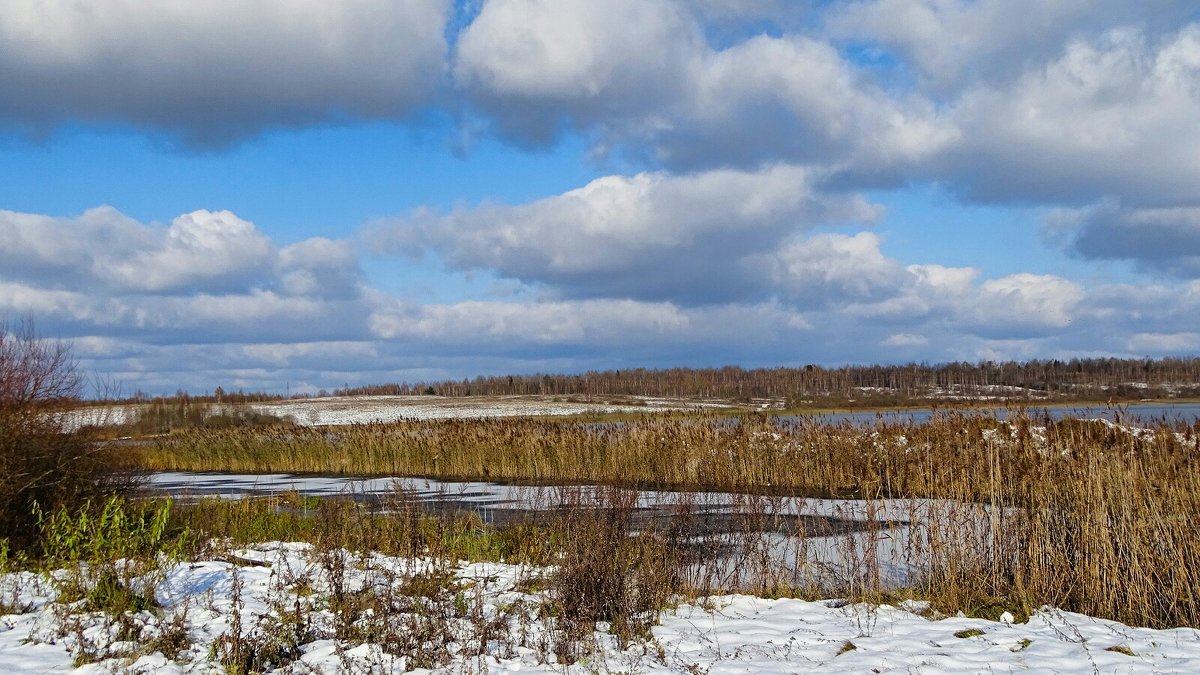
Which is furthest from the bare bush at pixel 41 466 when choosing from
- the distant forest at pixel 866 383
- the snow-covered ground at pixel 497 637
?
the distant forest at pixel 866 383

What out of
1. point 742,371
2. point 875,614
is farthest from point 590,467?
point 742,371

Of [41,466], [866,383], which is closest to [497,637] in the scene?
[41,466]

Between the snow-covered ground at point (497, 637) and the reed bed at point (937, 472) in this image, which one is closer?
the snow-covered ground at point (497, 637)

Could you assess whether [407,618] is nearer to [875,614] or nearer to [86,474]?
[875,614]

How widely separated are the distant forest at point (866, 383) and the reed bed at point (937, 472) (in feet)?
201

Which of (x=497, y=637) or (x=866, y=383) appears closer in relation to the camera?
(x=497, y=637)

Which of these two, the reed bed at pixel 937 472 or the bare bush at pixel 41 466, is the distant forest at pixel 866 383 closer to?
the reed bed at pixel 937 472

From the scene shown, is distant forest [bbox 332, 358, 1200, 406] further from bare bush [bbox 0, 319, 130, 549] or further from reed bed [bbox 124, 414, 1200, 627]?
A: bare bush [bbox 0, 319, 130, 549]

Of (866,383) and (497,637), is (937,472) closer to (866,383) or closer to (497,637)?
(497,637)

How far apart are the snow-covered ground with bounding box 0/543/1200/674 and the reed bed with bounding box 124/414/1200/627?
2.42 feet

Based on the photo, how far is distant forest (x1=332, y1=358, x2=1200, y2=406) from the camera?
9312cm

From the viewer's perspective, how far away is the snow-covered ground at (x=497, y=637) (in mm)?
6484

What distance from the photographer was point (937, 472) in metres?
13.8

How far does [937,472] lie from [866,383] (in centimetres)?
9988
